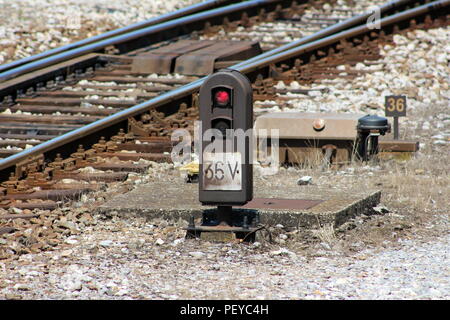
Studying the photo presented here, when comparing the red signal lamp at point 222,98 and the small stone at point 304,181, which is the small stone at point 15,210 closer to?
the red signal lamp at point 222,98

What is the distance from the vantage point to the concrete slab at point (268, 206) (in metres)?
6.91

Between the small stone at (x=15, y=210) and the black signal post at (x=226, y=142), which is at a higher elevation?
the black signal post at (x=226, y=142)

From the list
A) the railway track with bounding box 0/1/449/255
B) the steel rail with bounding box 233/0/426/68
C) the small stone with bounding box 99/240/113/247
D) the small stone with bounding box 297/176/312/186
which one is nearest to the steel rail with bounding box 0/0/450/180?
the railway track with bounding box 0/1/449/255

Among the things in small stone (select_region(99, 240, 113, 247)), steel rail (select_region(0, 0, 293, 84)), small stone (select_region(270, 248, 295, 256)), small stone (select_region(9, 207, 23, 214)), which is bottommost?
small stone (select_region(270, 248, 295, 256))

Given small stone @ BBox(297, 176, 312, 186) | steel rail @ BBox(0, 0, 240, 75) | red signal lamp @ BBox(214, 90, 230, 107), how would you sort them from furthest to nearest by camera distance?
steel rail @ BBox(0, 0, 240, 75), small stone @ BBox(297, 176, 312, 186), red signal lamp @ BBox(214, 90, 230, 107)

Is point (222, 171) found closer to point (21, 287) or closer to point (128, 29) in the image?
point (21, 287)

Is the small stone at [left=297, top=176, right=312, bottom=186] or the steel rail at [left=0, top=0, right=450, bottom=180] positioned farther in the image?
the steel rail at [left=0, top=0, right=450, bottom=180]

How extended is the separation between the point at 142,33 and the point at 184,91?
10.2 feet

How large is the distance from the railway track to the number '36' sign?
1971 mm

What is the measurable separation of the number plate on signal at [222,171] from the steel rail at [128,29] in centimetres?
591

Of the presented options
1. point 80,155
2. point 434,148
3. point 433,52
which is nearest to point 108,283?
point 80,155

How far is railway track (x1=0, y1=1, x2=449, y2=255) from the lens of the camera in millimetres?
8391

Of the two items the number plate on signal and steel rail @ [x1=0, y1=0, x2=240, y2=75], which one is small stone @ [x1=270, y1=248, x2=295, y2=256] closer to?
the number plate on signal

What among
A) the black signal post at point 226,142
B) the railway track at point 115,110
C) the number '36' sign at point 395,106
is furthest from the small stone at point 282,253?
the number '36' sign at point 395,106
